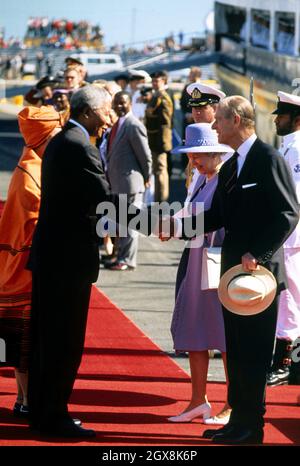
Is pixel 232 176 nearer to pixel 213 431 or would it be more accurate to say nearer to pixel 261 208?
pixel 261 208

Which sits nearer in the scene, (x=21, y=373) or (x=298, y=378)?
(x=21, y=373)

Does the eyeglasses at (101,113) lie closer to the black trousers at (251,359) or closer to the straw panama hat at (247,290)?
the straw panama hat at (247,290)

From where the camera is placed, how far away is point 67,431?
6453 mm

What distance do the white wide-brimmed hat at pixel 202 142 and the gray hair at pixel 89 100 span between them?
75 cm

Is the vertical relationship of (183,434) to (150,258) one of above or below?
above

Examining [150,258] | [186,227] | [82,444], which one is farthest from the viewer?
[150,258]

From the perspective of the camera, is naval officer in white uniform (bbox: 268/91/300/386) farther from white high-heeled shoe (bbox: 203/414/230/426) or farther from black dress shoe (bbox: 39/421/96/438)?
black dress shoe (bbox: 39/421/96/438)

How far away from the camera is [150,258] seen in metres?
13.9

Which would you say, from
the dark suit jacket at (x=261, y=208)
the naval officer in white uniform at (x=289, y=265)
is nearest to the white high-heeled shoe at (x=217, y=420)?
the dark suit jacket at (x=261, y=208)

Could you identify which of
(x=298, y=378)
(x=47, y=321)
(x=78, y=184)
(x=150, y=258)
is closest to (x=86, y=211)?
A: (x=78, y=184)

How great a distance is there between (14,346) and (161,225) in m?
1.06

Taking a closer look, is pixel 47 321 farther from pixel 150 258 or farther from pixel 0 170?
pixel 0 170

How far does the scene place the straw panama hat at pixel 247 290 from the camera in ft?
20.4

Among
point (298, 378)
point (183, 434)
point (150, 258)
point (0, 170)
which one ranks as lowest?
point (0, 170)
